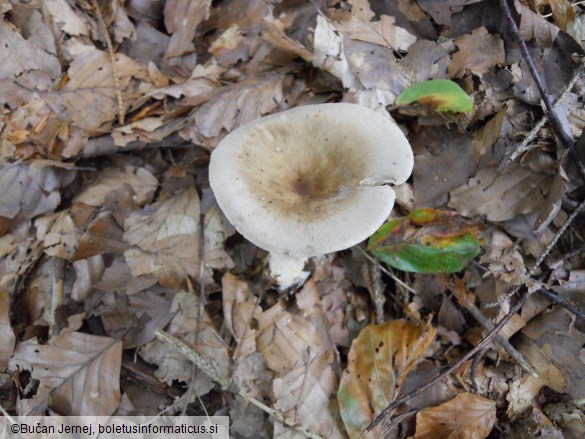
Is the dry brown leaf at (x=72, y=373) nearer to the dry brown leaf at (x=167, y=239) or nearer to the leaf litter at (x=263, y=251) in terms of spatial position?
the leaf litter at (x=263, y=251)

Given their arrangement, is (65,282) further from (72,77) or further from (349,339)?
(349,339)

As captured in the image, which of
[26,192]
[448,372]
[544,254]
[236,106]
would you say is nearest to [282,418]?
[448,372]

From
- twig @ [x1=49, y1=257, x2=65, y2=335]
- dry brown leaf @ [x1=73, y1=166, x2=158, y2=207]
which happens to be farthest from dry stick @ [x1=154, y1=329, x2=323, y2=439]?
dry brown leaf @ [x1=73, y1=166, x2=158, y2=207]

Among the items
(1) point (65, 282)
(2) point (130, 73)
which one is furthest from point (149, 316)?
(2) point (130, 73)

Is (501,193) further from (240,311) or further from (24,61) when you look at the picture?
(24,61)

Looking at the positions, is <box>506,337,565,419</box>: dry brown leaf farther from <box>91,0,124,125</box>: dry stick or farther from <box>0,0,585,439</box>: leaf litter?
<box>91,0,124,125</box>: dry stick

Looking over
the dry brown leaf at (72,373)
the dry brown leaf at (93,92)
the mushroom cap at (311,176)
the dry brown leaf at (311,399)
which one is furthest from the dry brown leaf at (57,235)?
the dry brown leaf at (311,399)
